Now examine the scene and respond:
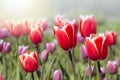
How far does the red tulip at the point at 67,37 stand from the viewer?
3.15 m

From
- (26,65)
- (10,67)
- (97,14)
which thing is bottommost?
(97,14)

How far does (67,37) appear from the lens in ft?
10.3

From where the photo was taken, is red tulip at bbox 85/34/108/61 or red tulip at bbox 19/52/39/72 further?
red tulip at bbox 19/52/39/72

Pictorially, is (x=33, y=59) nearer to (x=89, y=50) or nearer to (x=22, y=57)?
(x=22, y=57)

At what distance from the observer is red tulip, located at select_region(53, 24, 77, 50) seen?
10.3 feet

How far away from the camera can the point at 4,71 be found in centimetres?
430

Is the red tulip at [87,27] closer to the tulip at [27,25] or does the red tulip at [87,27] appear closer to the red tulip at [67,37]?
the red tulip at [67,37]

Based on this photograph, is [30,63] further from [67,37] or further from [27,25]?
[27,25]

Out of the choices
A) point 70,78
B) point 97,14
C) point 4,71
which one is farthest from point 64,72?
point 97,14

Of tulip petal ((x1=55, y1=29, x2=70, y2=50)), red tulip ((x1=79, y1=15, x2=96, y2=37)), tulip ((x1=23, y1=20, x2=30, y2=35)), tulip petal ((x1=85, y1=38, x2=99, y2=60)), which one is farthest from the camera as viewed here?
tulip ((x1=23, y1=20, x2=30, y2=35))

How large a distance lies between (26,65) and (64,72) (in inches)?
44.3

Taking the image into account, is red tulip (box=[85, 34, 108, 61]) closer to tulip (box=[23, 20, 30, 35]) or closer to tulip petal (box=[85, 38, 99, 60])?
tulip petal (box=[85, 38, 99, 60])

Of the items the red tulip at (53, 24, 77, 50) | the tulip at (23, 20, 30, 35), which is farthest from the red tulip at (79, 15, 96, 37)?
the tulip at (23, 20, 30, 35)

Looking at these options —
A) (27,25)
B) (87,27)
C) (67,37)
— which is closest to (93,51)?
(67,37)
